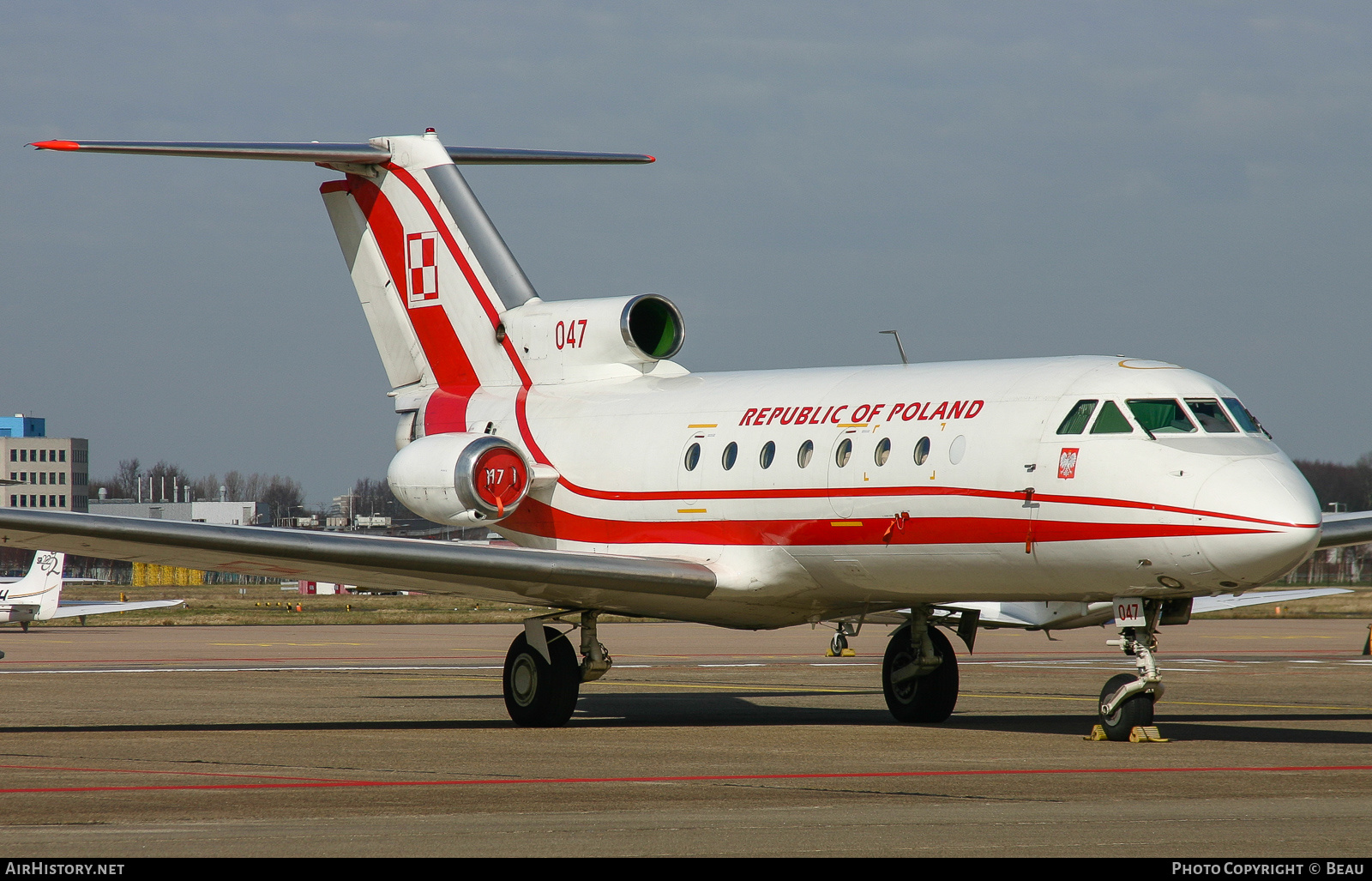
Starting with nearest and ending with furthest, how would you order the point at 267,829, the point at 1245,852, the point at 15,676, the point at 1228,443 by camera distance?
the point at 1245,852 → the point at 267,829 → the point at 1228,443 → the point at 15,676

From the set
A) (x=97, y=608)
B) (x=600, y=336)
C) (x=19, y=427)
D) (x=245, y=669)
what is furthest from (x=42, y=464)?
(x=600, y=336)

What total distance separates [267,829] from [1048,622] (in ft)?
59.8

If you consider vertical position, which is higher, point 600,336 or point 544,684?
point 600,336

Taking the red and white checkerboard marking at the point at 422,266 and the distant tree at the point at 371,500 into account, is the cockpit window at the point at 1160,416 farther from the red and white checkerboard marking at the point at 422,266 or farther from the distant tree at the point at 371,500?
the distant tree at the point at 371,500

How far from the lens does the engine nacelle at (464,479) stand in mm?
19781

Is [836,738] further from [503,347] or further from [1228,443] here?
[503,347]

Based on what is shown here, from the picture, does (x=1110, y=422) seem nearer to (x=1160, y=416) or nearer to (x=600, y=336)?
(x=1160, y=416)

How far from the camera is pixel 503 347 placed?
21781 millimetres

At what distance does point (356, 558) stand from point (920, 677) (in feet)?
21.1

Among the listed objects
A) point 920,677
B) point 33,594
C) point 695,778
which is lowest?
point 695,778

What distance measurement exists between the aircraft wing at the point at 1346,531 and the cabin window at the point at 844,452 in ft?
15.9

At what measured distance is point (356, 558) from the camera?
54.6 feet

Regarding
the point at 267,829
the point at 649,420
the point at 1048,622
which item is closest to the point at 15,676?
Result: the point at 649,420

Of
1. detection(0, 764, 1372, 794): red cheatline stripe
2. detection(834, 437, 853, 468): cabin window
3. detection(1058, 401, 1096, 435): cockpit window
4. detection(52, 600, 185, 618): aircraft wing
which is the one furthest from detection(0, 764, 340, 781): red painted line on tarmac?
detection(52, 600, 185, 618): aircraft wing
